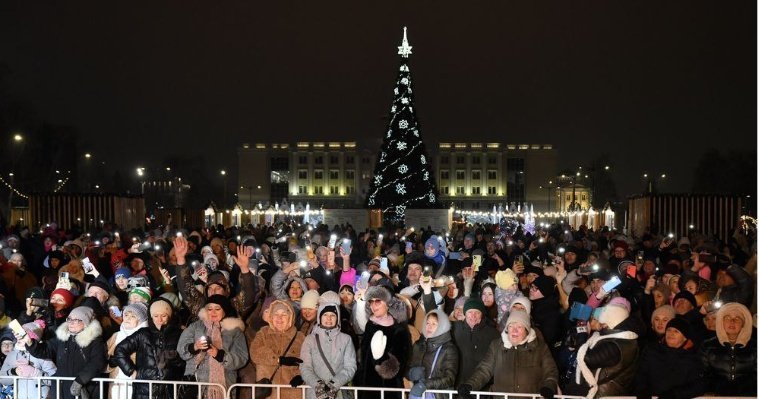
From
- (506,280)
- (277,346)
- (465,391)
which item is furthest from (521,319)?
(506,280)

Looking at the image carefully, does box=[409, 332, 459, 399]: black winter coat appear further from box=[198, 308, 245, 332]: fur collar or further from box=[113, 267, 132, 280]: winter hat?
box=[113, 267, 132, 280]: winter hat

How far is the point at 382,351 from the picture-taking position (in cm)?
777

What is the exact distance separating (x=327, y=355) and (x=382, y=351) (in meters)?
0.43

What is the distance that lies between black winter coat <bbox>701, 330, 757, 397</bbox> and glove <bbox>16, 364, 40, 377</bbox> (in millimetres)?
5216

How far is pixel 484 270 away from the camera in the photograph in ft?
47.1

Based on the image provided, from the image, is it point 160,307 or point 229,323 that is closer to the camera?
point 229,323

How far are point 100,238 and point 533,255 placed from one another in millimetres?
9141

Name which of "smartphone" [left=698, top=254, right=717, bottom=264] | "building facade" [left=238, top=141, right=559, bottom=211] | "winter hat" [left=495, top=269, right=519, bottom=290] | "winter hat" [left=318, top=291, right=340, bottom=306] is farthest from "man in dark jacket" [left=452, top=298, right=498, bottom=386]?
"building facade" [left=238, top=141, right=559, bottom=211]

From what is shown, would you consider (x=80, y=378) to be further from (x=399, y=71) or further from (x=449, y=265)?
(x=399, y=71)

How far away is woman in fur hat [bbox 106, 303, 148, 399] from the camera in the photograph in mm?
7969

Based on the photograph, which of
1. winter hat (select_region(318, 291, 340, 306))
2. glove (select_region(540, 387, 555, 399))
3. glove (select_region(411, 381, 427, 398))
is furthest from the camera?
winter hat (select_region(318, 291, 340, 306))

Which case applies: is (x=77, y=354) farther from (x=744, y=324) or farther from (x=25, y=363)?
(x=744, y=324)

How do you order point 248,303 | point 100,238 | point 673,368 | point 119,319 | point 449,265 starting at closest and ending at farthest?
point 673,368 < point 119,319 < point 248,303 < point 449,265 < point 100,238

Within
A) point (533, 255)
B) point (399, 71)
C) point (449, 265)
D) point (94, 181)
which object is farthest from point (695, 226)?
point (94, 181)
